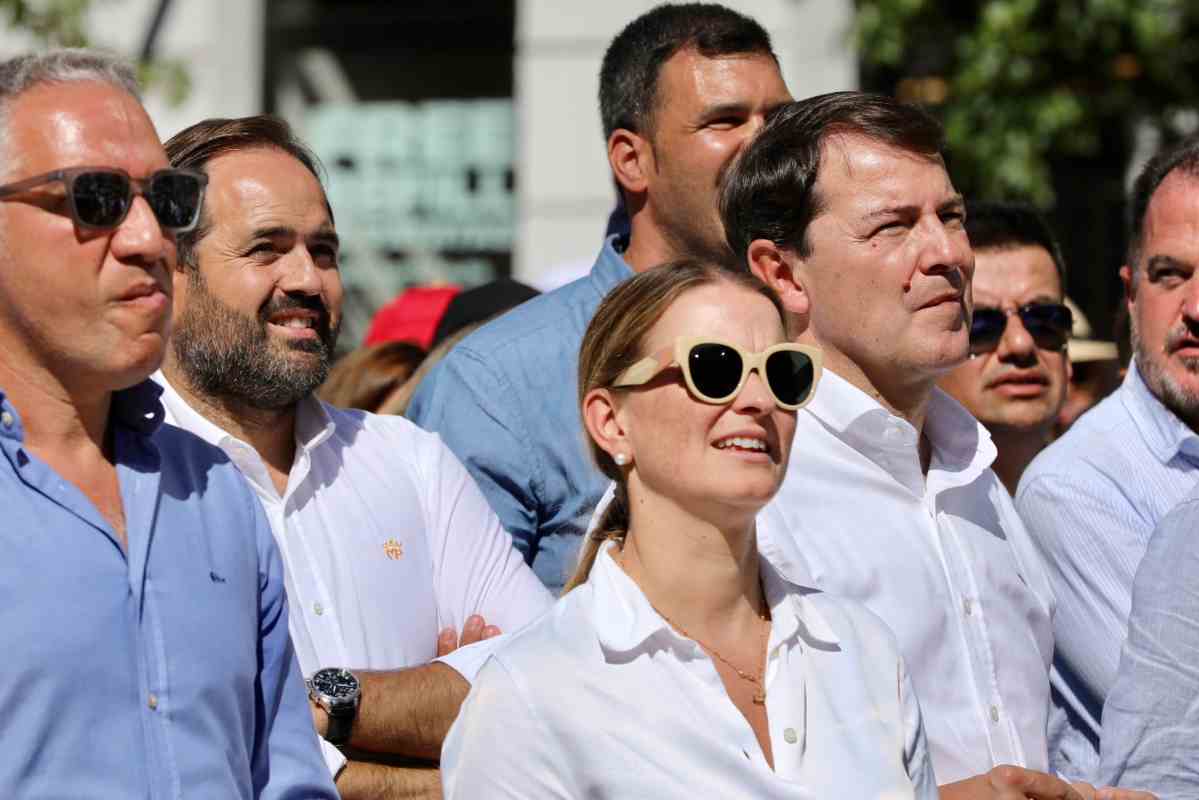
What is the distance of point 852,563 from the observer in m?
3.37

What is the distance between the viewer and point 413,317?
6.76 metres

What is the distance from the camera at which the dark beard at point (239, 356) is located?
3.69 metres

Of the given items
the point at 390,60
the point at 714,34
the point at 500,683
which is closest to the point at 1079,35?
the point at 390,60

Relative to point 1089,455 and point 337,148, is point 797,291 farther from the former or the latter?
point 337,148

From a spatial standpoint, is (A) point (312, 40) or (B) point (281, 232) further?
(A) point (312, 40)

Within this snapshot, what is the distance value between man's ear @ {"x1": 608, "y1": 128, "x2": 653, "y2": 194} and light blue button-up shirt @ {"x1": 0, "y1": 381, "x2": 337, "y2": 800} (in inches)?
88.4

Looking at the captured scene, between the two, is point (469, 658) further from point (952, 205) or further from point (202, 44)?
point (202, 44)

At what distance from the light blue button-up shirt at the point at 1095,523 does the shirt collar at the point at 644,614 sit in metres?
1.09

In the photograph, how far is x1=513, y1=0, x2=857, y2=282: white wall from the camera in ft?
31.0

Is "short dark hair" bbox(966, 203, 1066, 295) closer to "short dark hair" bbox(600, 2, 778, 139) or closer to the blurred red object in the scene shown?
"short dark hair" bbox(600, 2, 778, 139)

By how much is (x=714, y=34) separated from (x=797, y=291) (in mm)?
1407

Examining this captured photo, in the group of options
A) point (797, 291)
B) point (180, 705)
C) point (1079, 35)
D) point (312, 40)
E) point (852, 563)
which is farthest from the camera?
point (312, 40)

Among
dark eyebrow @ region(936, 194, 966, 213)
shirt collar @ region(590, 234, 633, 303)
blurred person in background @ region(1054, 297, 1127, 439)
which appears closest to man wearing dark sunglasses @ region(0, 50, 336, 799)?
dark eyebrow @ region(936, 194, 966, 213)

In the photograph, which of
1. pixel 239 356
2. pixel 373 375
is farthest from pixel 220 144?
pixel 373 375
